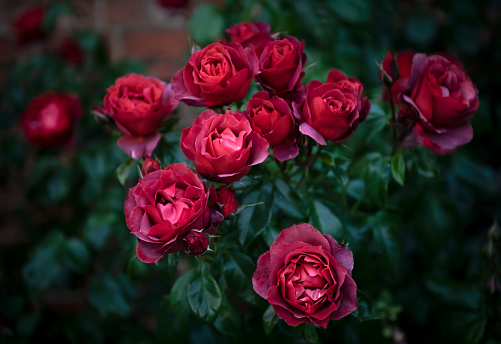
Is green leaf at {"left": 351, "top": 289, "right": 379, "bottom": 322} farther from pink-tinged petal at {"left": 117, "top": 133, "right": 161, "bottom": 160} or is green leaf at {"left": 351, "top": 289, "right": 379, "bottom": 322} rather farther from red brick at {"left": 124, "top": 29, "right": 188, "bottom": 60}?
red brick at {"left": 124, "top": 29, "right": 188, "bottom": 60}

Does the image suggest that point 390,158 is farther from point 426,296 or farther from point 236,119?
point 426,296

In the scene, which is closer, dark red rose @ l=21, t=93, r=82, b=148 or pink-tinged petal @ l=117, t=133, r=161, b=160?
pink-tinged petal @ l=117, t=133, r=161, b=160

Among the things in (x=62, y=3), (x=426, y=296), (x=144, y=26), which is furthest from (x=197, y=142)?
(x=144, y=26)

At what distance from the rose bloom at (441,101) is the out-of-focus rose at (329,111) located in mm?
79

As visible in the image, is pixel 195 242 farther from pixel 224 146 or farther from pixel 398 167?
pixel 398 167

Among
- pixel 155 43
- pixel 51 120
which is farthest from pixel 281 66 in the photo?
pixel 155 43

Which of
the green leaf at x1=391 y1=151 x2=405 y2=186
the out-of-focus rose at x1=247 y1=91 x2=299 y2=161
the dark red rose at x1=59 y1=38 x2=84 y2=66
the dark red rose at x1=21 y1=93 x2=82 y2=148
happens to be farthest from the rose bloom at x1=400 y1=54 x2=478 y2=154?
the dark red rose at x1=59 y1=38 x2=84 y2=66

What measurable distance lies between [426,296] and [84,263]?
78 centimetres

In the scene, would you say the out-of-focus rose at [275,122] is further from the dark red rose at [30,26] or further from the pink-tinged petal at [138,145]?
the dark red rose at [30,26]

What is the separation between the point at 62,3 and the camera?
1075 millimetres

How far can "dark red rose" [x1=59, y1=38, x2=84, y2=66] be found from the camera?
3.81 ft

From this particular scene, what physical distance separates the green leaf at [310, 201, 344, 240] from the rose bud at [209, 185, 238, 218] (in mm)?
142

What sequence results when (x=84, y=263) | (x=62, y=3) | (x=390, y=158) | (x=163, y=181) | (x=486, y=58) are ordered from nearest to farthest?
(x=163, y=181) → (x=390, y=158) → (x=84, y=263) → (x=62, y=3) → (x=486, y=58)

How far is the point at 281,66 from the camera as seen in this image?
0.48m
